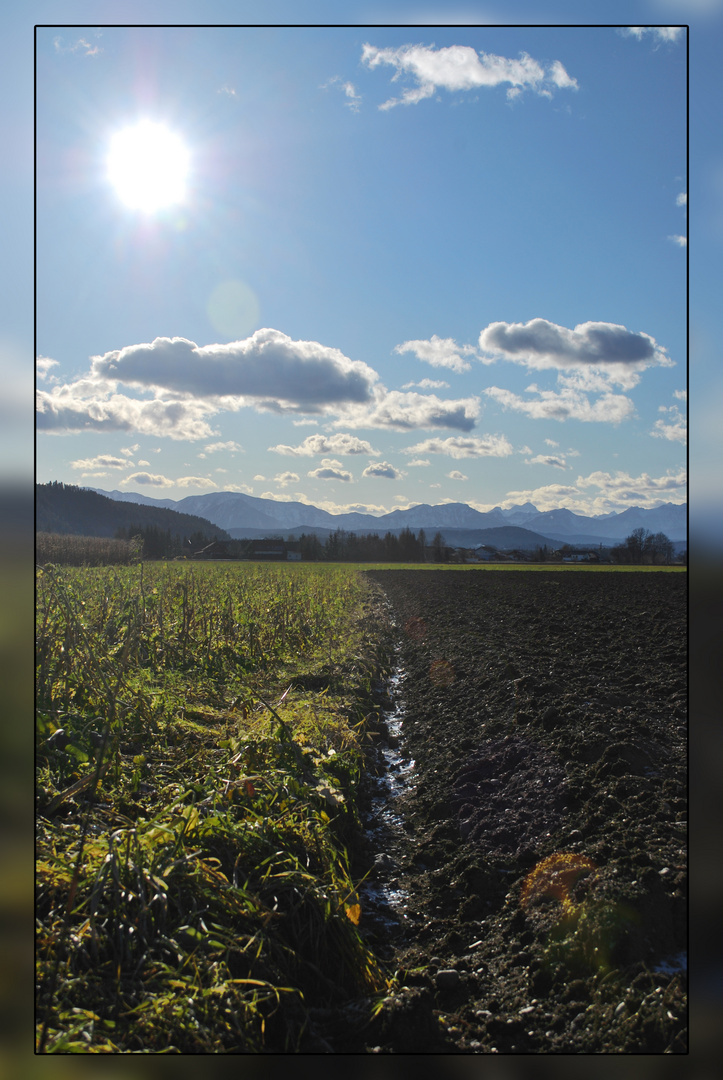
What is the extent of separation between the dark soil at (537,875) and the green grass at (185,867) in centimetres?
35

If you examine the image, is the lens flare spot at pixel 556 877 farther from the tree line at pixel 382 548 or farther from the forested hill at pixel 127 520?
the tree line at pixel 382 548

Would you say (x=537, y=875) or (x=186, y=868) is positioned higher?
(x=186, y=868)

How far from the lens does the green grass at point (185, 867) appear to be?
7.67 ft

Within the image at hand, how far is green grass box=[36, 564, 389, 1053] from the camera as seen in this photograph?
7.67ft

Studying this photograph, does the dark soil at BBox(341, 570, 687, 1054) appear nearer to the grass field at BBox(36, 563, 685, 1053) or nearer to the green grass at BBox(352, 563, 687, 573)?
the grass field at BBox(36, 563, 685, 1053)

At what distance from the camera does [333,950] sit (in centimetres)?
301

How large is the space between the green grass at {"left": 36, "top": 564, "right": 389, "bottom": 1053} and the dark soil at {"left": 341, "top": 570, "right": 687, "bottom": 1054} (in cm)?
35

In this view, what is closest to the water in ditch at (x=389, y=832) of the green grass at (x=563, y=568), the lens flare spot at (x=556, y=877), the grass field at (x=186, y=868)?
the grass field at (x=186, y=868)

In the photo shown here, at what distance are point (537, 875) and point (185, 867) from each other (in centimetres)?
214

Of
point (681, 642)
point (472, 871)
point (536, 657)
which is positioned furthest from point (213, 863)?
point (681, 642)

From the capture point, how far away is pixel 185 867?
292 cm

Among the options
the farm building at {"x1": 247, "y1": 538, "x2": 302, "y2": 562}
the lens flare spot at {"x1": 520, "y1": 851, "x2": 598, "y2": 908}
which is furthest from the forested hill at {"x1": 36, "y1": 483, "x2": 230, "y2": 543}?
the farm building at {"x1": 247, "y1": 538, "x2": 302, "y2": 562}

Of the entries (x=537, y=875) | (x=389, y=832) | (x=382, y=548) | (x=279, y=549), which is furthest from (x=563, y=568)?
(x=537, y=875)

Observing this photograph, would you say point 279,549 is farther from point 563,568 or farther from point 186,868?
point 186,868
